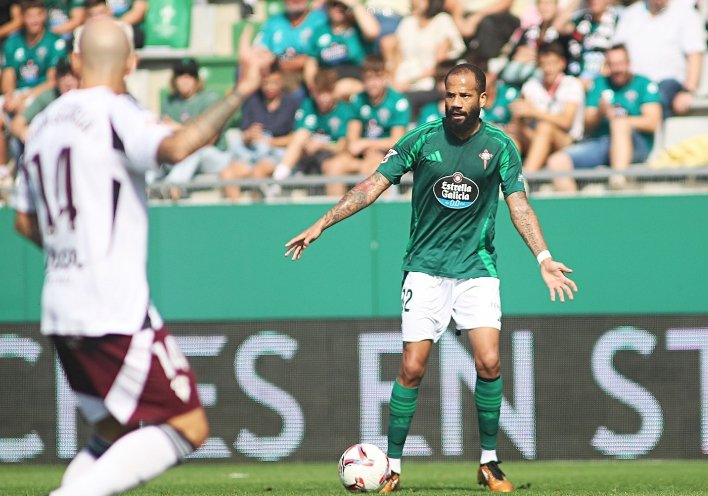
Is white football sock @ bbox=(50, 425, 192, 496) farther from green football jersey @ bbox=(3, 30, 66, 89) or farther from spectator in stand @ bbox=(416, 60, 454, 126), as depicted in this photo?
green football jersey @ bbox=(3, 30, 66, 89)

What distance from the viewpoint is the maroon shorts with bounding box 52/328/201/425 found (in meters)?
4.77

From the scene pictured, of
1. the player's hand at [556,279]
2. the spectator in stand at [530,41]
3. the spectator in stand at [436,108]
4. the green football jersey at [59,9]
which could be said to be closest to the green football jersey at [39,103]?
the green football jersey at [59,9]

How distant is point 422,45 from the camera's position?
13133mm

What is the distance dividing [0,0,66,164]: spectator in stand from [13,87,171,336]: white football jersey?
893 centimetres

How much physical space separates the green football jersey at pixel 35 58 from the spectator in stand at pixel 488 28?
437 cm

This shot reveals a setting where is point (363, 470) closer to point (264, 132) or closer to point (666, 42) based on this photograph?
point (264, 132)

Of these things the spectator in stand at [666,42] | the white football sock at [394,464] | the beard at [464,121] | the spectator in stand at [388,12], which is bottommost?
the white football sock at [394,464]

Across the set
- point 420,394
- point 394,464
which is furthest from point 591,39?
point 394,464

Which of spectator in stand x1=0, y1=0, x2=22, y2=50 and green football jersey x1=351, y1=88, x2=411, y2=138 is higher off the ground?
spectator in stand x1=0, y1=0, x2=22, y2=50

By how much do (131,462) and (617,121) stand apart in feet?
25.2

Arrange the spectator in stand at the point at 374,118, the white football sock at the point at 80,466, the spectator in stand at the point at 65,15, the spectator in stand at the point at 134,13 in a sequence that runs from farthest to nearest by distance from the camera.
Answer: the spectator in stand at the point at 65,15, the spectator in stand at the point at 134,13, the spectator in stand at the point at 374,118, the white football sock at the point at 80,466

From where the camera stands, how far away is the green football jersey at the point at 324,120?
12.3 m

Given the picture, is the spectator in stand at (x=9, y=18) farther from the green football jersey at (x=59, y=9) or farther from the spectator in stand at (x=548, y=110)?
the spectator in stand at (x=548, y=110)

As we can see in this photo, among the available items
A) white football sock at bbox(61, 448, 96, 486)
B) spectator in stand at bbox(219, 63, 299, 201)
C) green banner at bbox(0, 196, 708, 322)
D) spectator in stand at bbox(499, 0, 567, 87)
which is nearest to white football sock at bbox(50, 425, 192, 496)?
white football sock at bbox(61, 448, 96, 486)
